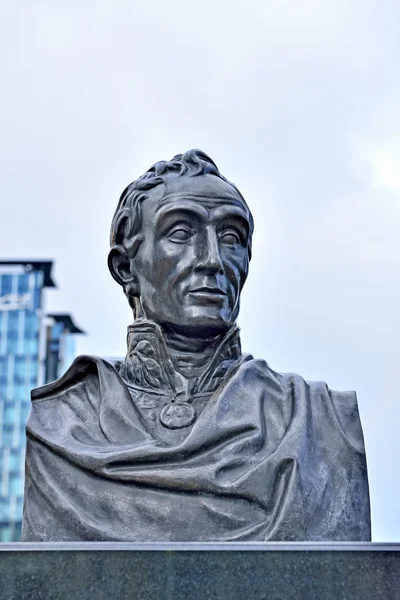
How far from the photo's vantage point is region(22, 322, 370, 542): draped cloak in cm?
595

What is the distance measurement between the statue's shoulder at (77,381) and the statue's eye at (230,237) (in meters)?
0.97

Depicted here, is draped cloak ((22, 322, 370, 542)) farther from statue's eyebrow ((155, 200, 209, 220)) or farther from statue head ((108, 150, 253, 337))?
statue's eyebrow ((155, 200, 209, 220))

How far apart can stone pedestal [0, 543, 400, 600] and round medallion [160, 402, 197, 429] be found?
1.30 m

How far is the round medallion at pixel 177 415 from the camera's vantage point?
6.38 meters

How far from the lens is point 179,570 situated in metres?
5.07

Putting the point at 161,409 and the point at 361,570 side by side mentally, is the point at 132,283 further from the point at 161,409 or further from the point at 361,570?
the point at 361,570

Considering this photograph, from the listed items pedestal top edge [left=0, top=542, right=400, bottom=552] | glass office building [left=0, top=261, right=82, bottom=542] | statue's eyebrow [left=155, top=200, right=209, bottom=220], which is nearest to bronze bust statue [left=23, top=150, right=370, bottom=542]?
statue's eyebrow [left=155, top=200, right=209, bottom=220]

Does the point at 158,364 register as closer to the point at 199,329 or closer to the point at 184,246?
the point at 199,329

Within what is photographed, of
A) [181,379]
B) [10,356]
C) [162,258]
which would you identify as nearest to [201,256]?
[162,258]

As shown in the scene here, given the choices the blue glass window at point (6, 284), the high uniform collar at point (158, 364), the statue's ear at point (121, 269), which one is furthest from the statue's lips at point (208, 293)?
the blue glass window at point (6, 284)

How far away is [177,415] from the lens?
21.0 feet

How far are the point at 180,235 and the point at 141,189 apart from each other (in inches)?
17.5

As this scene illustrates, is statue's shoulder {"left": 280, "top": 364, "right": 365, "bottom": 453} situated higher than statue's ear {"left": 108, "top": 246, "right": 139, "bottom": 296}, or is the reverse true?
statue's ear {"left": 108, "top": 246, "right": 139, "bottom": 296}

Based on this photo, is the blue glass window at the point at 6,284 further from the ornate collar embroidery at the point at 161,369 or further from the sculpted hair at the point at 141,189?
the ornate collar embroidery at the point at 161,369
